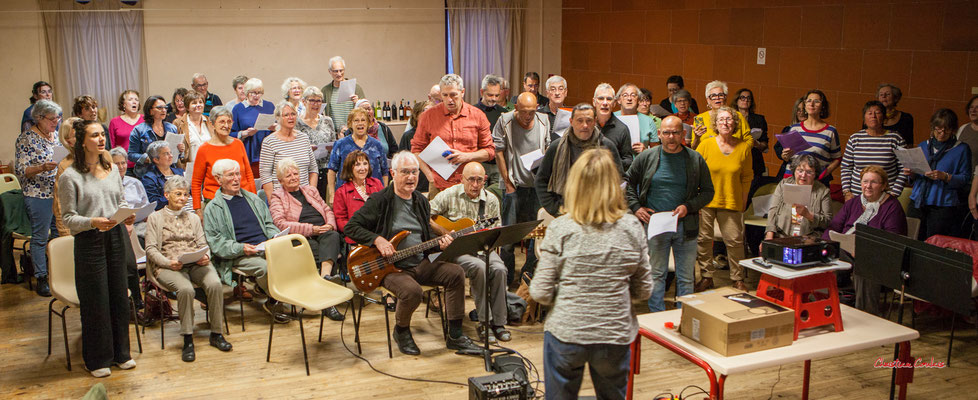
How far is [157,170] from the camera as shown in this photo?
5859 millimetres

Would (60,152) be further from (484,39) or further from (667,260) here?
(484,39)

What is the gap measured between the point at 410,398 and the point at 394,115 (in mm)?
6334

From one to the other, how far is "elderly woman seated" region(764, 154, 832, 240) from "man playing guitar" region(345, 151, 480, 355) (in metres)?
2.19

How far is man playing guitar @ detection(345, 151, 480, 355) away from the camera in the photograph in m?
4.71

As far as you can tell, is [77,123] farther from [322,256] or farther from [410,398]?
[410,398]

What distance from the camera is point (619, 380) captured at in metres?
3.00

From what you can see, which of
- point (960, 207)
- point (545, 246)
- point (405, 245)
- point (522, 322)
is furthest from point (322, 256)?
point (960, 207)

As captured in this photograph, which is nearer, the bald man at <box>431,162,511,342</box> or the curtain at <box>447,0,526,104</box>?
the bald man at <box>431,162,511,342</box>

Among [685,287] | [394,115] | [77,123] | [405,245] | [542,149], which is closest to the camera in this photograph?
[77,123]

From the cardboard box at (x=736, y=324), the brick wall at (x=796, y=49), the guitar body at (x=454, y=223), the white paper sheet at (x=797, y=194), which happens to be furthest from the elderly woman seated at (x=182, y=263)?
the brick wall at (x=796, y=49)

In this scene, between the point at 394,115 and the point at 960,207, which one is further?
the point at 394,115

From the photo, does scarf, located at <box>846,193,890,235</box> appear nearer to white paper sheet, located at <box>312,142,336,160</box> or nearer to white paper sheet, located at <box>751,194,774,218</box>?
white paper sheet, located at <box>751,194,774,218</box>

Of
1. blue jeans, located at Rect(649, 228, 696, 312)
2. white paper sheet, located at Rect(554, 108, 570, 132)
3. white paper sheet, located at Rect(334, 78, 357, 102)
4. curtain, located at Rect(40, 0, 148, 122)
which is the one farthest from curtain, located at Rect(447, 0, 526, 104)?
blue jeans, located at Rect(649, 228, 696, 312)

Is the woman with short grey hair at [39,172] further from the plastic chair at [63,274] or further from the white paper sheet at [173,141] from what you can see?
the plastic chair at [63,274]
